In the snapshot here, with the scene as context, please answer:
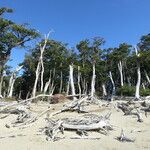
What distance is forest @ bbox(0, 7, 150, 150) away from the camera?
15.1m

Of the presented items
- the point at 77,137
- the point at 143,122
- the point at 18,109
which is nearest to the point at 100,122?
the point at 77,137

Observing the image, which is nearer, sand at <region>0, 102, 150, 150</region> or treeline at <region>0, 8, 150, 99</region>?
sand at <region>0, 102, 150, 150</region>

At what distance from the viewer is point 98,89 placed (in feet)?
224

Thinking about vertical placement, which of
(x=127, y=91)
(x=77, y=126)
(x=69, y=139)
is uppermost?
(x=127, y=91)

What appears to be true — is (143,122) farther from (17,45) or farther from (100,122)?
(17,45)

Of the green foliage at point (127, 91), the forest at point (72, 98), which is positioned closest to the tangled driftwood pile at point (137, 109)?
the forest at point (72, 98)

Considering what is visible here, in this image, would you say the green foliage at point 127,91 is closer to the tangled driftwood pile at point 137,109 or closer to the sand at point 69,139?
the tangled driftwood pile at point 137,109

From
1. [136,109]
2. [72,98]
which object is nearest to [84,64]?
[72,98]

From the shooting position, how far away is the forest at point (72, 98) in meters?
15.1

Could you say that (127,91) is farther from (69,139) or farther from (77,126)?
(69,139)

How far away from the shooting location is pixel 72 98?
36.8 meters

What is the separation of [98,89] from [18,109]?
49.6m

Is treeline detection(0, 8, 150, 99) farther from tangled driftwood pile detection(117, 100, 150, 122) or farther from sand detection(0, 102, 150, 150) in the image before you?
sand detection(0, 102, 150, 150)

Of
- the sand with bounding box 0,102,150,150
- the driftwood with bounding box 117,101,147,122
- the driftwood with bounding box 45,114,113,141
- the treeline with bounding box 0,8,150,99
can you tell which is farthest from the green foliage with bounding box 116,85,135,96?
the driftwood with bounding box 45,114,113,141
